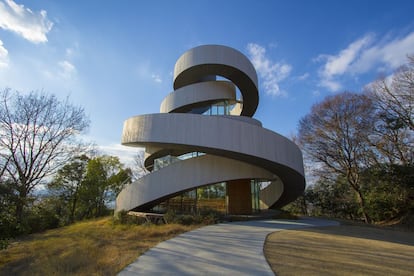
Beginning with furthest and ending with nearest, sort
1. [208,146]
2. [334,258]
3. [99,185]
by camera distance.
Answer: [99,185]
[208,146]
[334,258]

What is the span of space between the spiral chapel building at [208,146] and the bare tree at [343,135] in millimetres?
4559

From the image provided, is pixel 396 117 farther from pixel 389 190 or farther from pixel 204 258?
pixel 204 258

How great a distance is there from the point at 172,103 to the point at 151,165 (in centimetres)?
630

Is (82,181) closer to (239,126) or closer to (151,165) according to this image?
(151,165)

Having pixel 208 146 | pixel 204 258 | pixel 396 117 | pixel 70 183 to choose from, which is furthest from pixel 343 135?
pixel 70 183

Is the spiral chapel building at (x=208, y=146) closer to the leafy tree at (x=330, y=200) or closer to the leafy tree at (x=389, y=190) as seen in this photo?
the leafy tree at (x=389, y=190)

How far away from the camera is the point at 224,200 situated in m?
14.1

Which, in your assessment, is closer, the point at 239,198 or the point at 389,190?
the point at 239,198

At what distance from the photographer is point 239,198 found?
547 inches

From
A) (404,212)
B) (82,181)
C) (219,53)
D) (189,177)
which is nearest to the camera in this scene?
(189,177)

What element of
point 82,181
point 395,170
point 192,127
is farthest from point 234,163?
point 82,181

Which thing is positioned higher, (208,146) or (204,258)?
(208,146)

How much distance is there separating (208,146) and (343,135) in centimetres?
1323

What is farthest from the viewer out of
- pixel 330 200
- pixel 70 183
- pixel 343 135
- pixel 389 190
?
pixel 330 200
